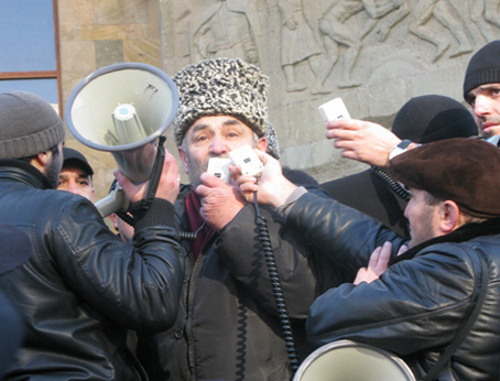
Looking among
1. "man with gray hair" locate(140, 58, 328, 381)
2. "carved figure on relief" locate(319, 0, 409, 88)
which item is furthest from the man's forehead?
"carved figure on relief" locate(319, 0, 409, 88)

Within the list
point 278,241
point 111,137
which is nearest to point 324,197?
point 278,241

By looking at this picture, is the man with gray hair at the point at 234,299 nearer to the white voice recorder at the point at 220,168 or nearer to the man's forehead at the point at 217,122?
the white voice recorder at the point at 220,168

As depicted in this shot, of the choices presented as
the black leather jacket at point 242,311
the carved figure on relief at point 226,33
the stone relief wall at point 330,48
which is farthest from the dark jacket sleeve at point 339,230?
the carved figure on relief at point 226,33

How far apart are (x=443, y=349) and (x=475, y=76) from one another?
1554 mm

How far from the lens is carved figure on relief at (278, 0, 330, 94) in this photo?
6844mm

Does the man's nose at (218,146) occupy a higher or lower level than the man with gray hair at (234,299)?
higher

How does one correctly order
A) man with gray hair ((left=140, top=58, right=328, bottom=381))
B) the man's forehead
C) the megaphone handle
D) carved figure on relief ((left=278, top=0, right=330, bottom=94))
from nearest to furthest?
the megaphone handle
man with gray hair ((left=140, top=58, right=328, bottom=381))
the man's forehead
carved figure on relief ((left=278, top=0, right=330, bottom=94))

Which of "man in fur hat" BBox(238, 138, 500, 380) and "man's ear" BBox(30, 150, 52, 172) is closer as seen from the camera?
"man in fur hat" BBox(238, 138, 500, 380)

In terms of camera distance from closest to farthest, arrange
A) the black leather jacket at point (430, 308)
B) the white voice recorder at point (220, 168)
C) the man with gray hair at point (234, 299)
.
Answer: the black leather jacket at point (430, 308), the man with gray hair at point (234, 299), the white voice recorder at point (220, 168)

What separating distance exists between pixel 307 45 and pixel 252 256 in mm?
4425

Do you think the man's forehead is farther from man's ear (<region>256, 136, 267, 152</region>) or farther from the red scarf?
the red scarf

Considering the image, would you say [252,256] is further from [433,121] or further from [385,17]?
[385,17]

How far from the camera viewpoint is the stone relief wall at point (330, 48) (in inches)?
239

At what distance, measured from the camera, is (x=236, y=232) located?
2758mm
